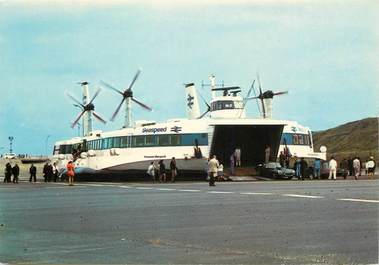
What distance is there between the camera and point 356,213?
15.2 metres

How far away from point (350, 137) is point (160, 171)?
10359 cm

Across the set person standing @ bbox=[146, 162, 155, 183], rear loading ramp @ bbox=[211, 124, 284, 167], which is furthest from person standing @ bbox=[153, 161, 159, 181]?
rear loading ramp @ bbox=[211, 124, 284, 167]

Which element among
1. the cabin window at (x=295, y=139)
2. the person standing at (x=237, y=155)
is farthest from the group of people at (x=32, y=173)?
the cabin window at (x=295, y=139)

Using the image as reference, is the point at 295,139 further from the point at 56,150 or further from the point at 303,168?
the point at 56,150

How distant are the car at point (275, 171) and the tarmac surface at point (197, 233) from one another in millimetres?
25925

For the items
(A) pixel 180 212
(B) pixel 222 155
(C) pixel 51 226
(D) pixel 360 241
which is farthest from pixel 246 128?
(D) pixel 360 241

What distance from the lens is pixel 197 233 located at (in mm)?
12438

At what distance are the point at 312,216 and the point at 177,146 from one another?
3434 cm

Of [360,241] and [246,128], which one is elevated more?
[246,128]

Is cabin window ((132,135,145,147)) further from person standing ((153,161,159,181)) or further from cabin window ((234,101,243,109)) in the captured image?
cabin window ((234,101,243,109))

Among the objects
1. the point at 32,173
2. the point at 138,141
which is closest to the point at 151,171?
the point at 138,141

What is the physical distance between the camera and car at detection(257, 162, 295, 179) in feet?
149

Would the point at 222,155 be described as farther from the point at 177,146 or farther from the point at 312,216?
the point at 312,216

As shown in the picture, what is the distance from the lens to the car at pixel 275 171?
4553 centimetres
